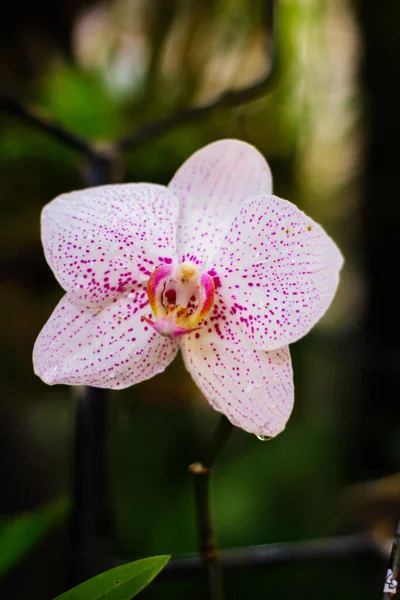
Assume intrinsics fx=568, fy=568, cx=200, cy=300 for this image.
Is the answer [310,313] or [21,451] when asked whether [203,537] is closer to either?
[310,313]

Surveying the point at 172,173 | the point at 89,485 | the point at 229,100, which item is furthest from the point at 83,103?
the point at 89,485

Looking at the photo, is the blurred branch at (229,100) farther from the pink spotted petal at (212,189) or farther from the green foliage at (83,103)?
the green foliage at (83,103)

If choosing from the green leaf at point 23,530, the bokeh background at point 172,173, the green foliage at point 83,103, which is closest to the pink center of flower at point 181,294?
the green leaf at point 23,530

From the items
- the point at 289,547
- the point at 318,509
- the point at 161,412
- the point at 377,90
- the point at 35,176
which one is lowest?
the point at 318,509

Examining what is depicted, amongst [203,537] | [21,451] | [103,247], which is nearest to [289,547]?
[203,537]

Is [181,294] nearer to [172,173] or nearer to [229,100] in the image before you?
[229,100]
